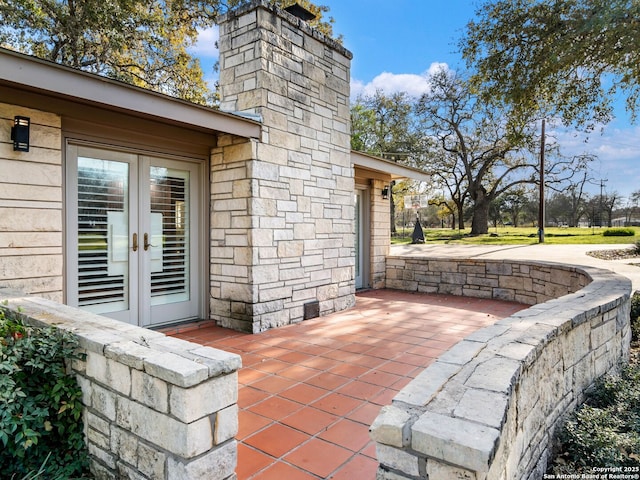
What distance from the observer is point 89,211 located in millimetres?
3828

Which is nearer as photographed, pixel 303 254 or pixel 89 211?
pixel 89 211

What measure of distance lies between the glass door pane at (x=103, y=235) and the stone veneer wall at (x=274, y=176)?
102 centimetres

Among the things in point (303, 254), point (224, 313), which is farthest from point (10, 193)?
point (303, 254)

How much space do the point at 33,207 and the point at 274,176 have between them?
7.66 ft

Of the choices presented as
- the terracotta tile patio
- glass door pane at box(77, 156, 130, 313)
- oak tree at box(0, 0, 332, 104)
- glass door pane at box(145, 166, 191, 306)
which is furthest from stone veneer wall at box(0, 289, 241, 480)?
oak tree at box(0, 0, 332, 104)

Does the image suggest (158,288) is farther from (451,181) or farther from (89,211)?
(451,181)

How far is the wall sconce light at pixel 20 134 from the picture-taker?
10.2ft

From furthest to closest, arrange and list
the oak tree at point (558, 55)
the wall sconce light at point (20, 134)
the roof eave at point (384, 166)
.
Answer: the roof eave at point (384, 166)
the oak tree at point (558, 55)
the wall sconce light at point (20, 134)

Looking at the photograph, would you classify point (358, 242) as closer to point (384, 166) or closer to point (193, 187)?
point (384, 166)

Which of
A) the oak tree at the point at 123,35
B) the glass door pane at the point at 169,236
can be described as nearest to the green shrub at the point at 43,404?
the glass door pane at the point at 169,236

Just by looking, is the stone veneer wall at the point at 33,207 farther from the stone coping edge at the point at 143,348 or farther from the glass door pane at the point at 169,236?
the glass door pane at the point at 169,236

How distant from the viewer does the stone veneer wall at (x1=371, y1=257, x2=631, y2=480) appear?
1.18 m

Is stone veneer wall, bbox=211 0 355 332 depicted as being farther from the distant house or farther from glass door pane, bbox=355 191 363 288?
glass door pane, bbox=355 191 363 288

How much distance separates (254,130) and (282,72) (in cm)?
89
